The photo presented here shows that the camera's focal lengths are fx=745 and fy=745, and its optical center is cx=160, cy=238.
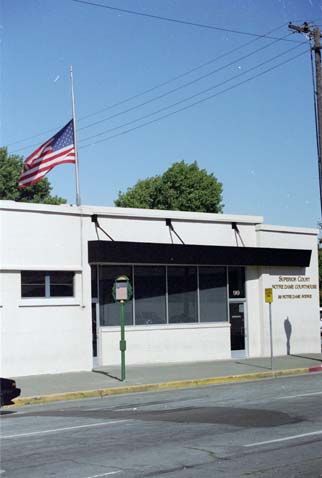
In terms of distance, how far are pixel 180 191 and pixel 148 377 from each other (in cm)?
3630

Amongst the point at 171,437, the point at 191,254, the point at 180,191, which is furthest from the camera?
the point at 180,191

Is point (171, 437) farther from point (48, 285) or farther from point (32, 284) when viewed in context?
point (48, 285)

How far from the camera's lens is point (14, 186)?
5697cm

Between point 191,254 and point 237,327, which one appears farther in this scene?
point 237,327

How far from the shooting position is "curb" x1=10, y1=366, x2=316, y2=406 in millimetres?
17688

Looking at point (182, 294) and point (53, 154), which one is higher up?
point (53, 154)

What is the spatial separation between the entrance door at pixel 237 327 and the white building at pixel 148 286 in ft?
0.12

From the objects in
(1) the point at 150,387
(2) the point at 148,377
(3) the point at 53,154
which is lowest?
(1) the point at 150,387

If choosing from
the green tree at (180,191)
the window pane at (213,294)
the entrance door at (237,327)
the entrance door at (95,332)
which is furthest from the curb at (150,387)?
the green tree at (180,191)

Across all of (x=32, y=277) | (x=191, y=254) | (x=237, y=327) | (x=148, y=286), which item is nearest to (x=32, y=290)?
(x=32, y=277)

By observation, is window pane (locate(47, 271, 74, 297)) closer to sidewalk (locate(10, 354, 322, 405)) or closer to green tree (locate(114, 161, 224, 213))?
sidewalk (locate(10, 354, 322, 405))

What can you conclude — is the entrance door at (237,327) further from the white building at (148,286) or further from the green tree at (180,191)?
the green tree at (180,191)

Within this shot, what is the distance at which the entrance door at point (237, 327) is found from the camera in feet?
90.0

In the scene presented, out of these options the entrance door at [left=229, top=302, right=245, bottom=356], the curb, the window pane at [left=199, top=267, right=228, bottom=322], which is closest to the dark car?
the curb
